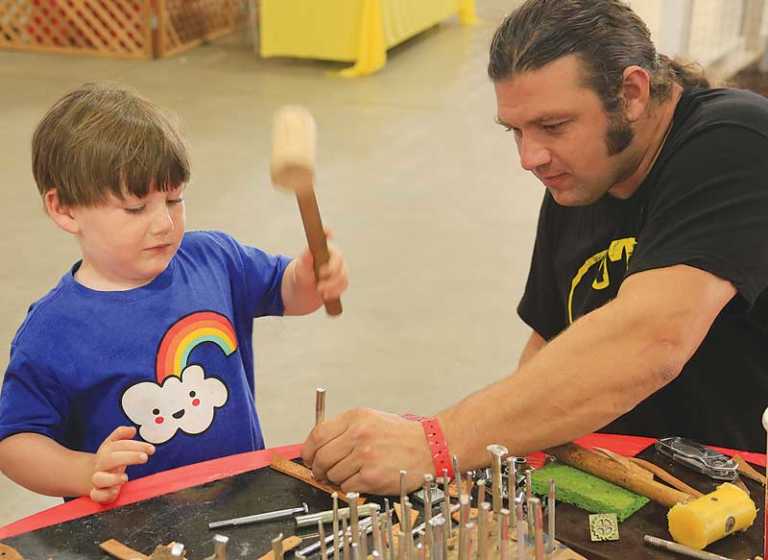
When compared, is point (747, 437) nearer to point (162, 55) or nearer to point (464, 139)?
point (464, 139)

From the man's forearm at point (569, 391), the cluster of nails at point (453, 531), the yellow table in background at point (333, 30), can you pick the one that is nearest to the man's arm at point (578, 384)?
the man's forearm at point (569, 391)

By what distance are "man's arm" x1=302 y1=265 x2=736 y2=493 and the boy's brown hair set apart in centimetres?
47

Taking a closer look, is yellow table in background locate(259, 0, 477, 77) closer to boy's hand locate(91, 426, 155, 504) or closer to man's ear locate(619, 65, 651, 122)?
man's ear locate(619, 65, 651, 122)

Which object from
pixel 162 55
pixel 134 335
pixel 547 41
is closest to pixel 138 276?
pixel 134 335

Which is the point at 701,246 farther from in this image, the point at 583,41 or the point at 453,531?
the point at 453,531

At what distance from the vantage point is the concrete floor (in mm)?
3715

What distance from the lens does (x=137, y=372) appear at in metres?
1.73

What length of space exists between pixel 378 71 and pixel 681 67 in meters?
5.17

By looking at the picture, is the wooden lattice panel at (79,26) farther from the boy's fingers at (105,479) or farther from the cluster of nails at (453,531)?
the cluster of nails at (453,531)

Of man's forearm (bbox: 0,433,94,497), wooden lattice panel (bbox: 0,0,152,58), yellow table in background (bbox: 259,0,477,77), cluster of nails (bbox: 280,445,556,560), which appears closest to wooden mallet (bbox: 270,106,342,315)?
cluster of nails (bbox: 280,445,556,560)

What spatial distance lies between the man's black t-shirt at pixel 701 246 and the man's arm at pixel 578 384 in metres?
0.03

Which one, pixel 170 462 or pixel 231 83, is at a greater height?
pixel 231 83

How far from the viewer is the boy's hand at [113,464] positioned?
151 cm

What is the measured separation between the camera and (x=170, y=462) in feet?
5.75
